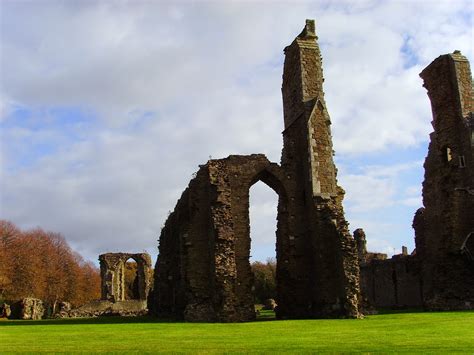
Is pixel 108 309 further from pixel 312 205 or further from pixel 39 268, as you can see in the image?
pixel 312 205

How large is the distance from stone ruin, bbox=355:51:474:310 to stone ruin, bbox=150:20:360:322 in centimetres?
544

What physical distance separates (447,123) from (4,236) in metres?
37.2

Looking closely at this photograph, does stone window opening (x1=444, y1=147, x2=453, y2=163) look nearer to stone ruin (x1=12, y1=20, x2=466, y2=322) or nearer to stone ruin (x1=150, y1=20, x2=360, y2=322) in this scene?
stone ruin (x1=12, y1=20, x2=466, y2=322)

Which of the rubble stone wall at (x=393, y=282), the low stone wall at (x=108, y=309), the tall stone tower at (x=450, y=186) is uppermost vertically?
the tall stone tower at (x=450, y=186)

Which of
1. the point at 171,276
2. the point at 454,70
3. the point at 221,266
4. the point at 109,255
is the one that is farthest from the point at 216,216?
the point at 109,255

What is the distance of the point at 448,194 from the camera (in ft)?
82.4

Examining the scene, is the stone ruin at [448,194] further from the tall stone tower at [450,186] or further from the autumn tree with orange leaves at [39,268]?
the autumn tree with orange leaves at [39,268]

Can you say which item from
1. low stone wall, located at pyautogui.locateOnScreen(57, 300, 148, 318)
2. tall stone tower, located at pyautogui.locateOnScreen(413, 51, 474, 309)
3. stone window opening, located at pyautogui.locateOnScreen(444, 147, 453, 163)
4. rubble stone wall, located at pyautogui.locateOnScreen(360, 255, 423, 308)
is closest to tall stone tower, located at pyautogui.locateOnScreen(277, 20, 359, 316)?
tall stone tower, located at pyautogui.locateOnScreen(413, 51, 474, 309)

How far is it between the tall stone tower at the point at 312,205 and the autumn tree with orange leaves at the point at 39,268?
2794 centimetres

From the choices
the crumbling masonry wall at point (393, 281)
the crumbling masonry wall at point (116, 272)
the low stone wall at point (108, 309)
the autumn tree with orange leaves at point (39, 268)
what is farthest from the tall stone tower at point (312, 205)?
the autumn tree with orange leaves at point (39, 268)

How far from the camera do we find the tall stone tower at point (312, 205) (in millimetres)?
20766

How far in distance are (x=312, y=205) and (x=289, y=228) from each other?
1455 millimetres

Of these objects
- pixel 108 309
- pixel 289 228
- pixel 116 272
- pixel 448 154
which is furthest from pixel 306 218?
pixel 116 272

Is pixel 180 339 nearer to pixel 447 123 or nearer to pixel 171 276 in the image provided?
pixel 171 276
